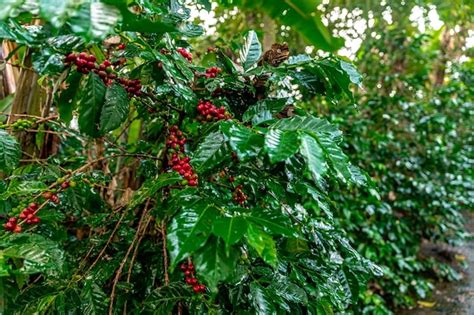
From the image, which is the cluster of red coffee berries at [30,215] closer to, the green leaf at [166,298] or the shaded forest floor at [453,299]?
the green leaf at [166,298]

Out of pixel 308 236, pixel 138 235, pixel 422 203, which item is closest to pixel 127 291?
pixel 138 235

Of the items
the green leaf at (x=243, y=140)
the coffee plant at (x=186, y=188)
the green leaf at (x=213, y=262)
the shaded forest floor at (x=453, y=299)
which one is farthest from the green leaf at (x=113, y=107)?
the shaded forest floor at (x=453, y=299)

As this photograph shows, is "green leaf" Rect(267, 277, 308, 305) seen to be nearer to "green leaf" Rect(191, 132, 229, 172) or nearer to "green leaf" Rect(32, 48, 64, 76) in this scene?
"green leaf" Rect(191, 132, 229, 172)

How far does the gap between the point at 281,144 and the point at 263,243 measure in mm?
122

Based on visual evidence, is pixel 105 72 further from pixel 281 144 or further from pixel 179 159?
pixel 281 144

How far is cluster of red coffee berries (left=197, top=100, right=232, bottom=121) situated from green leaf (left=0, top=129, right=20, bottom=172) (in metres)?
0.32

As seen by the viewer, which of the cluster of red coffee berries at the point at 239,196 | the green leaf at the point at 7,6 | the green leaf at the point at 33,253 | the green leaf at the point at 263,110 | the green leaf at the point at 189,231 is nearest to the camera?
the green leaf at the point at 7,6

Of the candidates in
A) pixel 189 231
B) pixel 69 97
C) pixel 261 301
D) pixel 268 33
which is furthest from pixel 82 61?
pixel 268 33

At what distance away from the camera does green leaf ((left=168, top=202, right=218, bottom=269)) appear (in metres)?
Result: 0.49

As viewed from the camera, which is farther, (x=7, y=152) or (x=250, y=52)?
(x=250, y=52)

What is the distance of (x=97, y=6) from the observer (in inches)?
15.7

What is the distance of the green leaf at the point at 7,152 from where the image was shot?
744 millimetres

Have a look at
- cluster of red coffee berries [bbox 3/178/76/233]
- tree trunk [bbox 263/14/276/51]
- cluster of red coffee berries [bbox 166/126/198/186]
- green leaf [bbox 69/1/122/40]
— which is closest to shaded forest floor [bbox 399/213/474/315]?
tree trunk [bbox 263/14/276/51]

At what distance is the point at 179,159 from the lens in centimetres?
78
